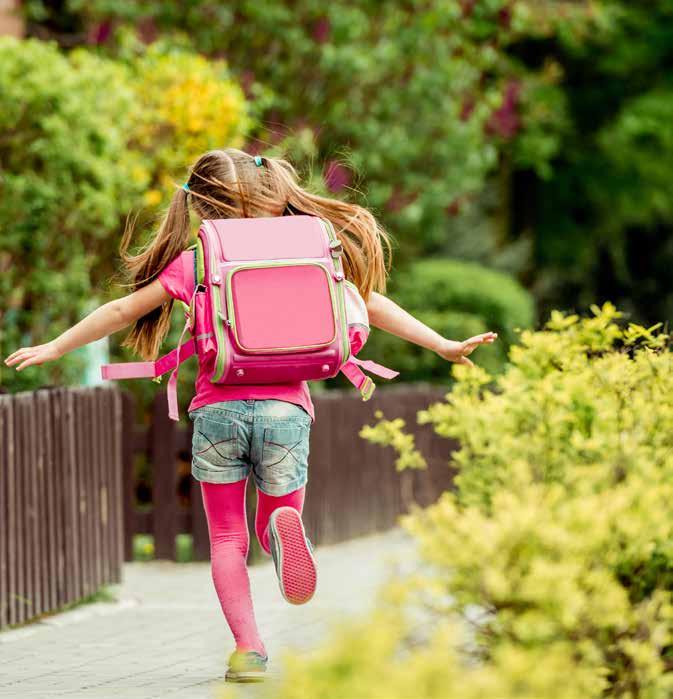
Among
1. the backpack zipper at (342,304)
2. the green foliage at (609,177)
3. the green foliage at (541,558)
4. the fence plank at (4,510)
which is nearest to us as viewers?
the green foliage at (541,558)

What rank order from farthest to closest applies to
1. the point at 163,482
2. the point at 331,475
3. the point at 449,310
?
the point at 449,310
the point at 331,475
the point at 163,482

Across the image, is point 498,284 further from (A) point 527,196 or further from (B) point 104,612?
(B) point 104,612

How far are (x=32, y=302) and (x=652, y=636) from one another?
8.10 m

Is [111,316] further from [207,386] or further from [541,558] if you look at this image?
[541,558]

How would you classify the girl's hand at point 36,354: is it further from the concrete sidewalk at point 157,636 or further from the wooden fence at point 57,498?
the wooden fence at point 57,498

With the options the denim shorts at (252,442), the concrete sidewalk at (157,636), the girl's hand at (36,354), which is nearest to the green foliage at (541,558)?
the concrete sidewalk at (157,636)

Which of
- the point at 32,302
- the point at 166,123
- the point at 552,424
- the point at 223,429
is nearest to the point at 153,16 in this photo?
the point at 166,123

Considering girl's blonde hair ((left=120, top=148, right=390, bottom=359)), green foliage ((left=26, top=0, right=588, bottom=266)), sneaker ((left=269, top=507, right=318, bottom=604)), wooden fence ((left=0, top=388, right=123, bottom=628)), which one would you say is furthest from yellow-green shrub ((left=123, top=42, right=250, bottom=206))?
sneaker ((left=269, top=507, right=318, bottom=604))

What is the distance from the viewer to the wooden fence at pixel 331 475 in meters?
9.84

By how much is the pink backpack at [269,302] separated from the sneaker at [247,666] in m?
0.84

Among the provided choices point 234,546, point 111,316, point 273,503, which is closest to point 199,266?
point 111,316

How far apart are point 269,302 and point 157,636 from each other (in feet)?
7.20

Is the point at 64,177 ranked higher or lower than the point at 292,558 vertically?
higher

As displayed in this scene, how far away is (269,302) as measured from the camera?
494cm
